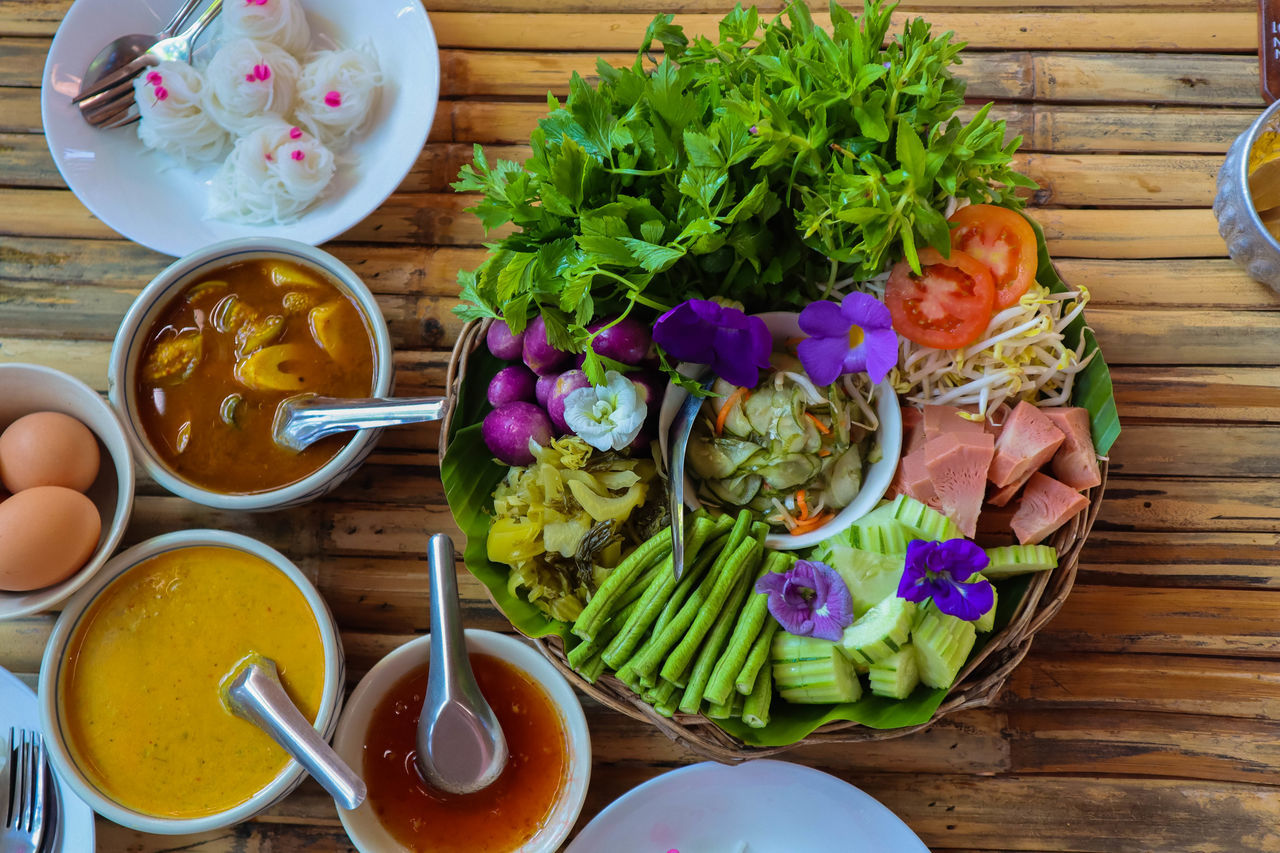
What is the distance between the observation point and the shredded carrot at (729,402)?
1767mm

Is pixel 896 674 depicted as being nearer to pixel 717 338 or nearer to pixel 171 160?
pixel 717 338

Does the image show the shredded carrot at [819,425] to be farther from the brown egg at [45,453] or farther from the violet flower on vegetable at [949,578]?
the brown egg at [45,453]

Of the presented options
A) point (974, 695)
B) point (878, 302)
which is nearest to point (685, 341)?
point (878, 302)

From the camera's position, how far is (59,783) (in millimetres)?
1858

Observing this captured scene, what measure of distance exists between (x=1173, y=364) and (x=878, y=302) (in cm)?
93

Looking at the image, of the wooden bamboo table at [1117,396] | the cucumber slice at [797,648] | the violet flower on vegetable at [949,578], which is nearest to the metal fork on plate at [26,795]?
the wooden bamboo table at [1117,396]

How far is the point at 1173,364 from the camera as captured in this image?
2059 millimetres

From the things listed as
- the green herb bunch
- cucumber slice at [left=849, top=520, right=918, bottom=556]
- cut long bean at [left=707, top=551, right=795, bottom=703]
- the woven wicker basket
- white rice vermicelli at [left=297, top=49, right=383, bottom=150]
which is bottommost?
the woven wicker basket

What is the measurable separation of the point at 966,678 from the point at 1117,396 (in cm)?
78

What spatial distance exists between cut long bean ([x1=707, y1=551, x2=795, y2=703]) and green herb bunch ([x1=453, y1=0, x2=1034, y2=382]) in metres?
0.49

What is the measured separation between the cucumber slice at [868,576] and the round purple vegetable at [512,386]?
0.72 meters

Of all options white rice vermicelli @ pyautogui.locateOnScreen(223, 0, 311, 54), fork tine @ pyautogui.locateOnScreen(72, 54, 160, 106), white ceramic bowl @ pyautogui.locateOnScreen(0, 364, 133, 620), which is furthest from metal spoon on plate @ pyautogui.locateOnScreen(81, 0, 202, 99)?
white ceramic bowl @ pyautogui.locateOnScreen(0, 364, 133, 620)

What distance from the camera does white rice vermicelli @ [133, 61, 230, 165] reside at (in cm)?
200

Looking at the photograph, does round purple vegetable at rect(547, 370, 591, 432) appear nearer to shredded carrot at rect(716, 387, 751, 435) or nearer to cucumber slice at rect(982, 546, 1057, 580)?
shredded carrot at rect(716, 387, 751, 435)
